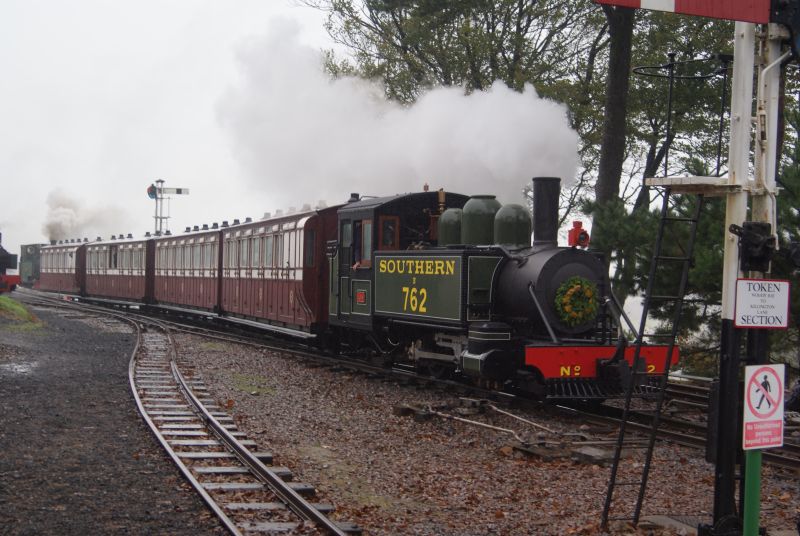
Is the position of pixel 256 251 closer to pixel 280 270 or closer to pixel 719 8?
pixel 280 270

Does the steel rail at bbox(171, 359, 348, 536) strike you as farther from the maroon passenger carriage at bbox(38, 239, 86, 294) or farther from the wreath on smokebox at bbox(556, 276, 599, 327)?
the maroon passenger carriage at bbox(38, 239, 86, 294)

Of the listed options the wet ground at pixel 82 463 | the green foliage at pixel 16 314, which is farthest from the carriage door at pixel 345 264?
the green foliage at pixel 16 314

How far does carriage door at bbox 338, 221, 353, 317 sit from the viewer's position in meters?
14.3

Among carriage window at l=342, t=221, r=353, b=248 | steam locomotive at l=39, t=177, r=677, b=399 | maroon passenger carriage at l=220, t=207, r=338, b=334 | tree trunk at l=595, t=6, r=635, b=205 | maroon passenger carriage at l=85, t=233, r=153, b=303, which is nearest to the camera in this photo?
steam locomotive at l=39, t=177, r=677, b=399

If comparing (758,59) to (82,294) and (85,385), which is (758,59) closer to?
(85,385)

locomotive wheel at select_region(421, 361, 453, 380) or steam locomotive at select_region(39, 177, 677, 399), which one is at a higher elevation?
steam locomotive at select_region(39, 177, 677, 399)

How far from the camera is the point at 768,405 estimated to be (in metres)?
4.79

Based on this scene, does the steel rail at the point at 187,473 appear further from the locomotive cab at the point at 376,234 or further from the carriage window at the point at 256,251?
the carriage window at the point at 256,251

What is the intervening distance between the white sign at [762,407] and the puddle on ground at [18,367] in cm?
1145

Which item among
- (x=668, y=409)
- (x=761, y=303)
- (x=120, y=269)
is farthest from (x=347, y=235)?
(x=120, y=269)

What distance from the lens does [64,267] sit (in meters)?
43.6

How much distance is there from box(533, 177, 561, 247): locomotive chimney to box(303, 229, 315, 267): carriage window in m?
6.12

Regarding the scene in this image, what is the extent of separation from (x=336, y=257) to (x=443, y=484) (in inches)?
325

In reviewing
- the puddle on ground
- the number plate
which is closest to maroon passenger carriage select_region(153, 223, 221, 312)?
the puddle on ground
